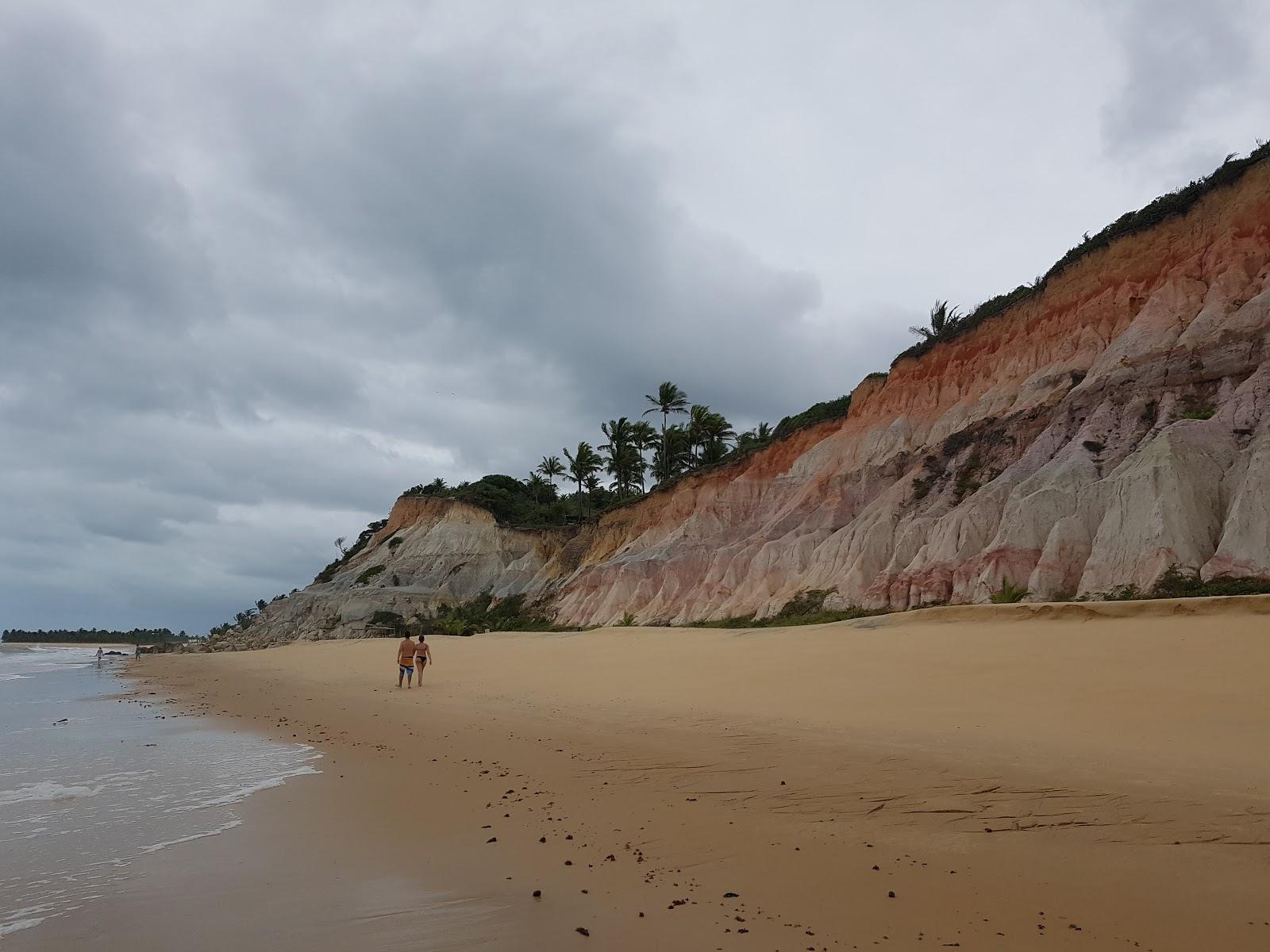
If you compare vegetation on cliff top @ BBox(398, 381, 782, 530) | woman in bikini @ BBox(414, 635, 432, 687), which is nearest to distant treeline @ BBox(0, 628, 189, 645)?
vegetation on cliff top @ BBox(398, 381, 782, 530)

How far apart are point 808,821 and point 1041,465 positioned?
21.9m

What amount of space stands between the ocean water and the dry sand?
0.40 meters

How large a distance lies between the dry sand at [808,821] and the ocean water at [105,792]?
0.40m

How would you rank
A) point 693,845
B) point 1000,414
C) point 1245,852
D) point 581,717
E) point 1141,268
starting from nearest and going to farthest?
1. point 1245,852
2. point 693,845
3. point 581,717
4. point 1141,268
5. point 1000,414

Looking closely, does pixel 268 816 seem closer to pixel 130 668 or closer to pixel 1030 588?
pixel 1030 588

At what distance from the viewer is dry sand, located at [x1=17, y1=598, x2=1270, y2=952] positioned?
3.92 metres

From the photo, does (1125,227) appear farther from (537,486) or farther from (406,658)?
(537,486)

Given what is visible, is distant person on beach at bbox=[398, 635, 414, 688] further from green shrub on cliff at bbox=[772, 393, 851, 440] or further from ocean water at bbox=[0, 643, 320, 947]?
green shrub on cliff at bbox=[772, 393, 851, 440]

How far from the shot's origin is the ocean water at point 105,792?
198 inches

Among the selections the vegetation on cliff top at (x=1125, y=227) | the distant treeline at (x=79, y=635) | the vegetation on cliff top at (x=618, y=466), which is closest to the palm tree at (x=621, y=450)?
the vegetation on cliff top at (x=618, y=466)

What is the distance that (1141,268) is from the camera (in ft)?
88.5

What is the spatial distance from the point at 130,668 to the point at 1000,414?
41244mm

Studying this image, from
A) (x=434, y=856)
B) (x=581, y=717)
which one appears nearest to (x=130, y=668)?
(x=581, y=717)

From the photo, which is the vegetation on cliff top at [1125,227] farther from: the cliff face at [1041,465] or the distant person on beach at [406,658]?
the distant person on beach at [406,658]
